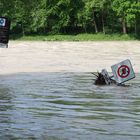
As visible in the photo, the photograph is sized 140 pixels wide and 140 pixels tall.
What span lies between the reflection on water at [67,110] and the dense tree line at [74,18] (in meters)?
57.1

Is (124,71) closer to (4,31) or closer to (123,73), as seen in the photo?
(123,73)

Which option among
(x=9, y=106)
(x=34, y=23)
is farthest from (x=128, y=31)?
(x=9, y=106)

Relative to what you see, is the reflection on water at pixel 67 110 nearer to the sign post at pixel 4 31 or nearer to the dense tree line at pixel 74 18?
the sign post at pixel 4 31

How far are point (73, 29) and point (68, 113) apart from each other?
7294 cm

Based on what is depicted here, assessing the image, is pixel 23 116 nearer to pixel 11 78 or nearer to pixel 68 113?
pixel 68 113

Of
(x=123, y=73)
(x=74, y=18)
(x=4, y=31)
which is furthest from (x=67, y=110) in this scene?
(x=74, y=18)

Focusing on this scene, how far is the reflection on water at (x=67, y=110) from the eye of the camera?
10109 millimetres

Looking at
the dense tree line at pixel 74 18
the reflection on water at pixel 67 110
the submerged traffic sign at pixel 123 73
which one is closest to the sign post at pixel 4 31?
the reflection on water at pixel 67 110

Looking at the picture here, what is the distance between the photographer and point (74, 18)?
84.7 metres

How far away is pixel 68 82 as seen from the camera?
21.4 meters

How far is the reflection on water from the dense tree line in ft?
187

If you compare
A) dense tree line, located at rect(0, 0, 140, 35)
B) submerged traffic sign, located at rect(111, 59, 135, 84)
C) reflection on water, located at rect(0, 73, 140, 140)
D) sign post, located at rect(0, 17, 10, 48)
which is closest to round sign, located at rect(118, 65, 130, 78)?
submerged traffic sign, located at rect(111, 59, 135, 84)

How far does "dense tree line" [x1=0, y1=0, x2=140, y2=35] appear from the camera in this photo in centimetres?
7850

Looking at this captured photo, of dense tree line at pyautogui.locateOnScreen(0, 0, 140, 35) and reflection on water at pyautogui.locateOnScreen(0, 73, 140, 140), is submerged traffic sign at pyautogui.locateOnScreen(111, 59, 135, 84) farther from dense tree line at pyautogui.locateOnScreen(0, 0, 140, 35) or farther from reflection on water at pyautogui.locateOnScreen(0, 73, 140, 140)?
dense tree line at pyautogui.locateOnScreen(0, 0, 140, 35)
